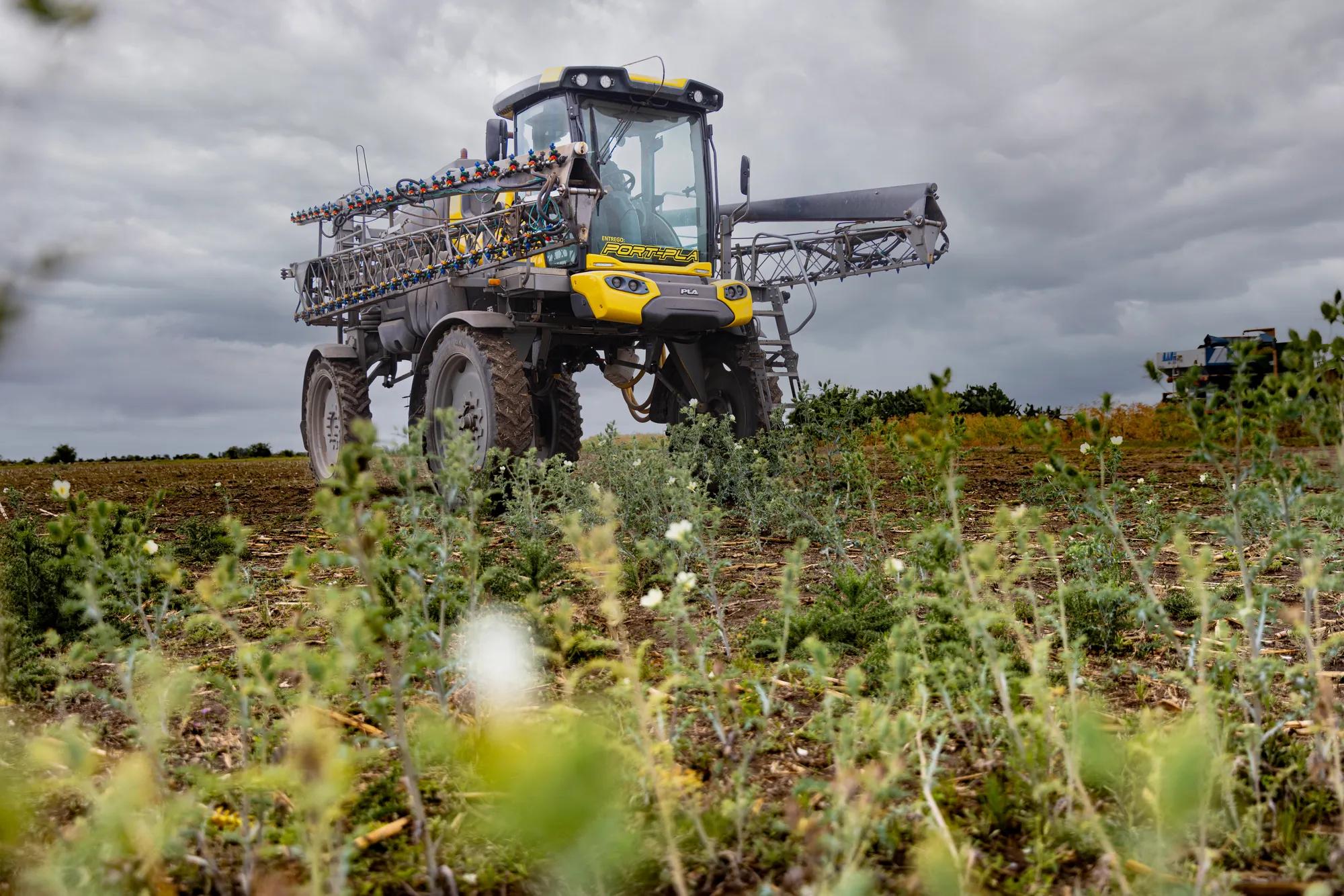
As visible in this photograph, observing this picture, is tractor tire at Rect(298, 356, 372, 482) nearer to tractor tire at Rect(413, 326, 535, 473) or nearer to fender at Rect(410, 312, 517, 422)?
fender at Rect(410, 312, 517, 422)

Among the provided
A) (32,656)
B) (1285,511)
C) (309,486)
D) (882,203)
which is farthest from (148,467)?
(1285,511)

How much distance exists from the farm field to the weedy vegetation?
0.01 meters

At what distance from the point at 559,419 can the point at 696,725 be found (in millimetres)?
7046

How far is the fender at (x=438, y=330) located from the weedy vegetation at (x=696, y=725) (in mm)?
4029

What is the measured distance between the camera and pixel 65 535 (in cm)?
264

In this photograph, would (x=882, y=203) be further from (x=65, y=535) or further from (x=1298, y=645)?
(x=65, y=535)

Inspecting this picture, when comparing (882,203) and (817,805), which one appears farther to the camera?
(882,203)

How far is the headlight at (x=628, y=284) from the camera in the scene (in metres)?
7.86

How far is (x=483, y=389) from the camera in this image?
7652mm

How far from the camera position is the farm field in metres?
1.69

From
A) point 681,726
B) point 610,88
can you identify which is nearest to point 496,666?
point 681,726

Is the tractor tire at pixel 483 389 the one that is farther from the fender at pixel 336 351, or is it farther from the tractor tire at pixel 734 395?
the fender at pixel 336 351

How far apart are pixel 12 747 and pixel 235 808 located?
0.91 metres

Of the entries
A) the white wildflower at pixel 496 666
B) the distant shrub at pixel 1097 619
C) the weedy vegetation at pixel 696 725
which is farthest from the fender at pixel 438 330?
the distant shrub at pixel 1097 619
